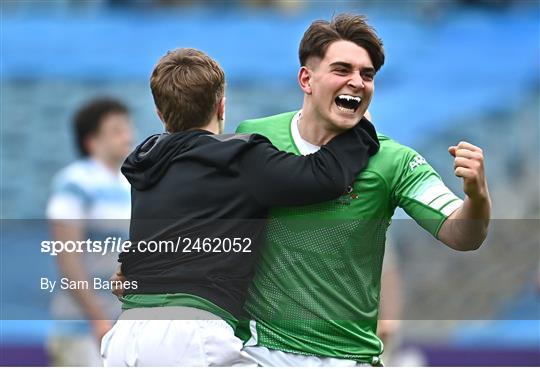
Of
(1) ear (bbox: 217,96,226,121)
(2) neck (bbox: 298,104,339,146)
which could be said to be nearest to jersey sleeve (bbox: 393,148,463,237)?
(2) neck (bbox: 298,104,339,146)

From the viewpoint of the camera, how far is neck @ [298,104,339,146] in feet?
11.6

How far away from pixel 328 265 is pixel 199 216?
0.40 m

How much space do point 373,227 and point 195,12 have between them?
11.1 m

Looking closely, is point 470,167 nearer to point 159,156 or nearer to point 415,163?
point 415,163

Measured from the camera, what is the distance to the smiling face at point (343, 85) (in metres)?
3.43

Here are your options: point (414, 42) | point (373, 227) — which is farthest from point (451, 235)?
point (414, 42)

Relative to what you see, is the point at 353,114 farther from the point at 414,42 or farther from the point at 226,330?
the point at 414,42

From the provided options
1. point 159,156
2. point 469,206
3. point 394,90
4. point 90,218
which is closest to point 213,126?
point 159,156

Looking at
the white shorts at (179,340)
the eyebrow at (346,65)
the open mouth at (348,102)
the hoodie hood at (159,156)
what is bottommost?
the white shorts at (179,340)

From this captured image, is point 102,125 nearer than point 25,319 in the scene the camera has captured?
Yes

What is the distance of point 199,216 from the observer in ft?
11.0

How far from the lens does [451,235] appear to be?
3.28 m

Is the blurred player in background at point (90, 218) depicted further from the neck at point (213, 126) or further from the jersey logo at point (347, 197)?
the jersey logo at point (347, 197)

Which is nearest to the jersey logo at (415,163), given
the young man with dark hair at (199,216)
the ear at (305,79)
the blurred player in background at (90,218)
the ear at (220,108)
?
the young man with dark hair at (199,216)
